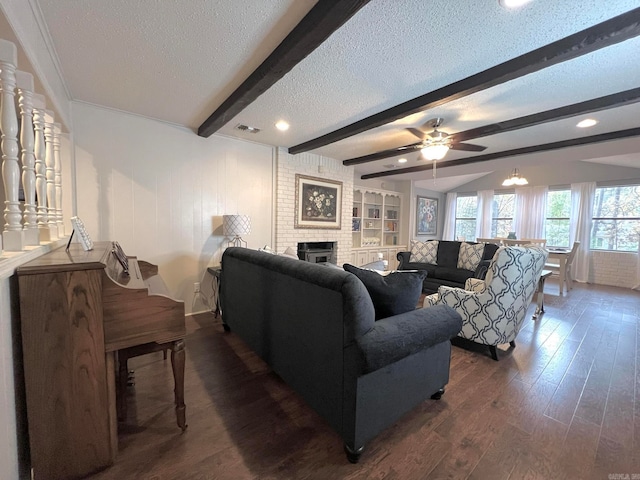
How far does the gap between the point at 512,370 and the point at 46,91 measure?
13.4ft

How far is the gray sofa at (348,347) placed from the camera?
1365 millimetres

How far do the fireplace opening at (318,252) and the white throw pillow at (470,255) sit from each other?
7.08 feet

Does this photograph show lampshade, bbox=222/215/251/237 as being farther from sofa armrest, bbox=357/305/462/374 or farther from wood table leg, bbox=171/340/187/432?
sofa armrest, bbox=357/305/462/374

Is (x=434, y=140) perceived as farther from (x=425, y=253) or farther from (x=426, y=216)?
(x=426, y=216)

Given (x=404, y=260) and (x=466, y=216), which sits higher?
(x=466, y=216)

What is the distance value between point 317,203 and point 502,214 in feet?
18.7

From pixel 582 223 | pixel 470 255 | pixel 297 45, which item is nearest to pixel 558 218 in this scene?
pixel 582 223

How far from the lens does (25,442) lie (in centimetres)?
128

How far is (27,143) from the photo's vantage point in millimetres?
1413

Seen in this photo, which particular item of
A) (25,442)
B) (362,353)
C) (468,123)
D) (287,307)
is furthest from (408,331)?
(468,123)

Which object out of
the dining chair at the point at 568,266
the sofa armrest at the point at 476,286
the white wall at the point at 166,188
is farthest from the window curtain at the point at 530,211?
the white wall at the point at 166,188

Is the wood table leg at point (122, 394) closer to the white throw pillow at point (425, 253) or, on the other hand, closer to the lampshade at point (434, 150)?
the lampshade at point (434, 150)

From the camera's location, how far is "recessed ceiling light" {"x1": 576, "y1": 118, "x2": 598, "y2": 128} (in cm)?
292

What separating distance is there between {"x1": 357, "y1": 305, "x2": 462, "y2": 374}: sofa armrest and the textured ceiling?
1.72m
